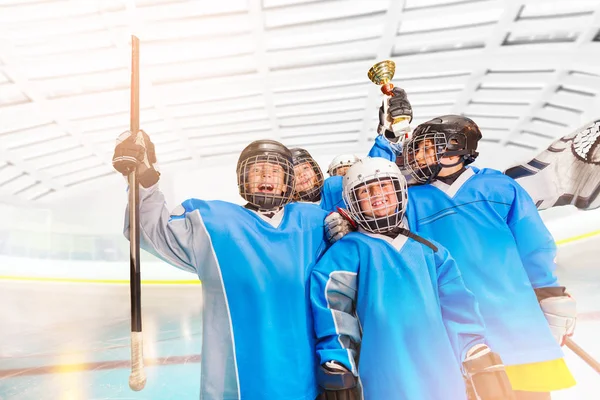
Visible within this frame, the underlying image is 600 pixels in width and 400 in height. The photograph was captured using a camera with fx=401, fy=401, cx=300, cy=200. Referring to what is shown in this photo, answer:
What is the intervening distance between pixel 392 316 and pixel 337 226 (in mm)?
354

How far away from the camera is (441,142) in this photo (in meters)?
1.65

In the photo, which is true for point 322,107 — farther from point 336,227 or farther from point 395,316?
point 395,316

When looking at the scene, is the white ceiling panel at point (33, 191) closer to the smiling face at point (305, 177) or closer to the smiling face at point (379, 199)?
the smiling face at point (305, 177)

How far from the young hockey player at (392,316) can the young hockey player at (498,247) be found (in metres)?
0.24

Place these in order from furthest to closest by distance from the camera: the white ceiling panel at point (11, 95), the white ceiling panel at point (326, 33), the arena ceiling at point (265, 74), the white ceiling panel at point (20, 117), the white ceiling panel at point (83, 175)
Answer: the white ceiling panel at point (83, 175) → the white ceiling panel at point (20, 117) → the white ceiling panel at point (11, 95) → the white ceiling panel at point (326, 33) → the arena ceiling at point (265, 74)

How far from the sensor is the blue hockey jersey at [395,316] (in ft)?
3.88

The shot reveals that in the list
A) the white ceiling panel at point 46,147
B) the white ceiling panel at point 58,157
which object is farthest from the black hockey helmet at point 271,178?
the white ceiling panel at point 58,157

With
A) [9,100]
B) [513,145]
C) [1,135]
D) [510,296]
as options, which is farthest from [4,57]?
[513,145]

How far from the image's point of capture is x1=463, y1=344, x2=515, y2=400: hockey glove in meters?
1.17

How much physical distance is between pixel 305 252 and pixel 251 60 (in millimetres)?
5994

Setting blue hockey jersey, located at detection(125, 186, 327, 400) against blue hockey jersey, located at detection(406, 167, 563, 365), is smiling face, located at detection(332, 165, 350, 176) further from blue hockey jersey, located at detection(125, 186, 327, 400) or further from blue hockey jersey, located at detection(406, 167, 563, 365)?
blue hockey jersey, located at detection(125, 186, 327, 400)

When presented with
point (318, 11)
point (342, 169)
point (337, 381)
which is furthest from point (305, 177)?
point (318, 11)

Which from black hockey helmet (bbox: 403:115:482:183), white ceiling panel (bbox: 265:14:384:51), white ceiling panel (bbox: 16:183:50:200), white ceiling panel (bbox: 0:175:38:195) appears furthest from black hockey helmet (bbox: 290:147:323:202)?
white ceiling panel (bbox: 16:183:50:200)

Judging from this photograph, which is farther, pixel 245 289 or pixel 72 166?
pixel 72 166
